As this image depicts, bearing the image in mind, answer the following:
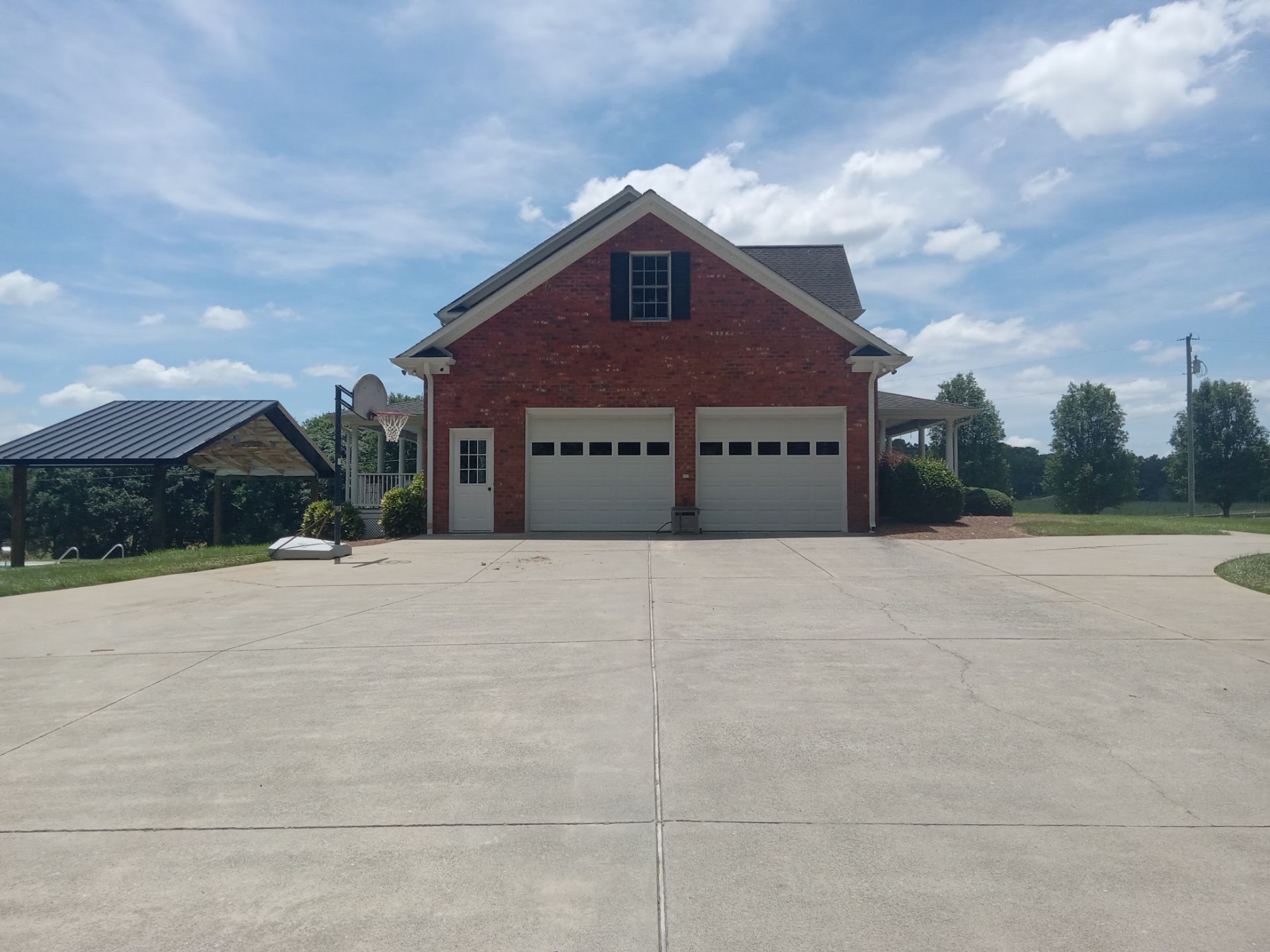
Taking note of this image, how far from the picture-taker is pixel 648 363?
1941 cm

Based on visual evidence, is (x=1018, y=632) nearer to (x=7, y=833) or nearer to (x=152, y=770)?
(x=152, y=770)

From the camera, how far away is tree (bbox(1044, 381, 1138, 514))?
5991 cm

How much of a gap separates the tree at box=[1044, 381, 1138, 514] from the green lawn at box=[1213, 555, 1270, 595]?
5103cm

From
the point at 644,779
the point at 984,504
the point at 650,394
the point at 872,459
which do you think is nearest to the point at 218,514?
the point at 650,394

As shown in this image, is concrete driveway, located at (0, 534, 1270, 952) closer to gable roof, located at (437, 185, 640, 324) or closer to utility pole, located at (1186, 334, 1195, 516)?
gable roof, located at (437, 185, 640, 324)

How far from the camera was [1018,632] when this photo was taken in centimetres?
820

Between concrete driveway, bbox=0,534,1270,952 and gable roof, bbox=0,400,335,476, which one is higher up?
gable roof, bbox=0,400,335,476

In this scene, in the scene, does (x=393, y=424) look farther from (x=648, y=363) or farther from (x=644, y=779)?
(x=644, y=779)

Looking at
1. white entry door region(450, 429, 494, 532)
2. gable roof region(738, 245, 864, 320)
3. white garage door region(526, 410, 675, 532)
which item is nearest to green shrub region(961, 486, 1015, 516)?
gable roof region(738, 245, 864, 320)

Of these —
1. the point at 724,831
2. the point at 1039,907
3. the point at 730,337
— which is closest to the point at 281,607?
the point at 724,831

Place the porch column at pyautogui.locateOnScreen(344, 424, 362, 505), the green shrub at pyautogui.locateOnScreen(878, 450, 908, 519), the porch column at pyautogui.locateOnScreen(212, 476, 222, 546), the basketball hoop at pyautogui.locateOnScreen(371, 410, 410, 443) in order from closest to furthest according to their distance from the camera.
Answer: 1. the green shrub at pyautogui.locateOnScreen(878, 450, 908, 519)
2. the basketball hoop at pyautogui.locateOnScreen(371, 410, 410, 443)
3. the porch column at pyautogui.locateOnScreen(212, 476, 222, 546)
4. the porch column at pyautogui.locateOnScreen(344, 424, 362, 505)

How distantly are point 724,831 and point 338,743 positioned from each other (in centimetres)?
249

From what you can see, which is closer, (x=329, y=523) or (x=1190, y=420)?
(x=329, y=523)

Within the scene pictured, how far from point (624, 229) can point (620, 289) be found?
4.43 ft
